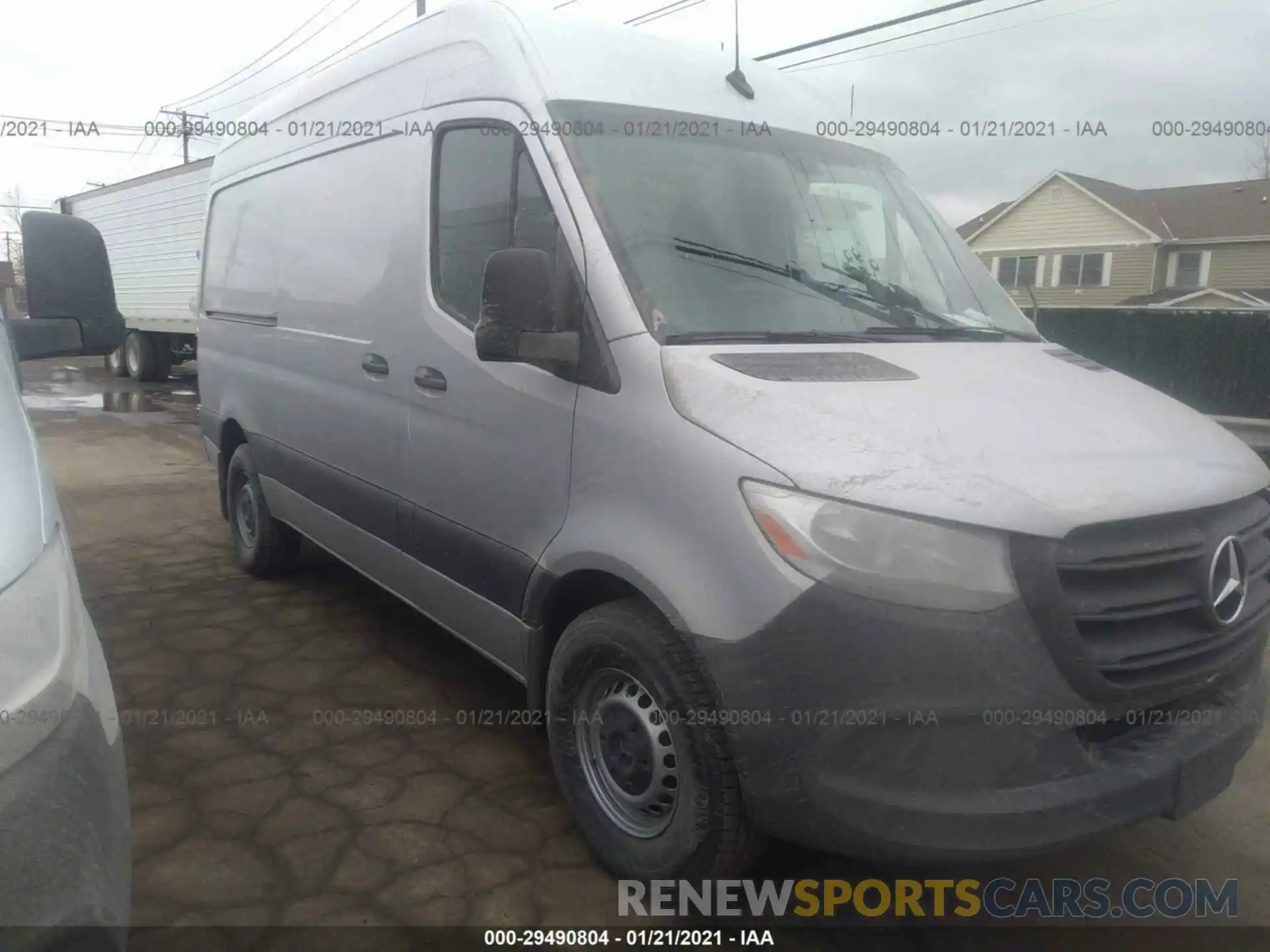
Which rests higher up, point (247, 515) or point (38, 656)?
point (38, 656)

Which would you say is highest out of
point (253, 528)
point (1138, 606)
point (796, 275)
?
point (796, 275)

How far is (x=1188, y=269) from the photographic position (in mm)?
32250

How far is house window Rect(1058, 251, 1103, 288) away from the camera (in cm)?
3291

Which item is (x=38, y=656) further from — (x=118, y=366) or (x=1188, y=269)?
(x=1188, y=269)

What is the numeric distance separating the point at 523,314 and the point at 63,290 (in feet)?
4.19

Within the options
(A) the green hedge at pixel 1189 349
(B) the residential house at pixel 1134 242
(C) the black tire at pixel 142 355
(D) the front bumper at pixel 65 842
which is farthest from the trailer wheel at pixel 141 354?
(B) the residential house at pixel 1134 242

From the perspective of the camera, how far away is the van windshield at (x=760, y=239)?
279cm

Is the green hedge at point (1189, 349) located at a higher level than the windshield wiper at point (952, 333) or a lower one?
lower

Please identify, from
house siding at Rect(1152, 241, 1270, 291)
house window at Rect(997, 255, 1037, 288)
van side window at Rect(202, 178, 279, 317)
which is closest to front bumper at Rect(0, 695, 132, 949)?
van side window at Rect(202, 178, 279, 317)

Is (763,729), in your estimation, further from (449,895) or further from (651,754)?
(449,895)

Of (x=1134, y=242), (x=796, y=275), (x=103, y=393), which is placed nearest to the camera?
(x=796, y=275)

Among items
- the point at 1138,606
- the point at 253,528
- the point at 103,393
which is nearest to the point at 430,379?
the point at 1138,606
